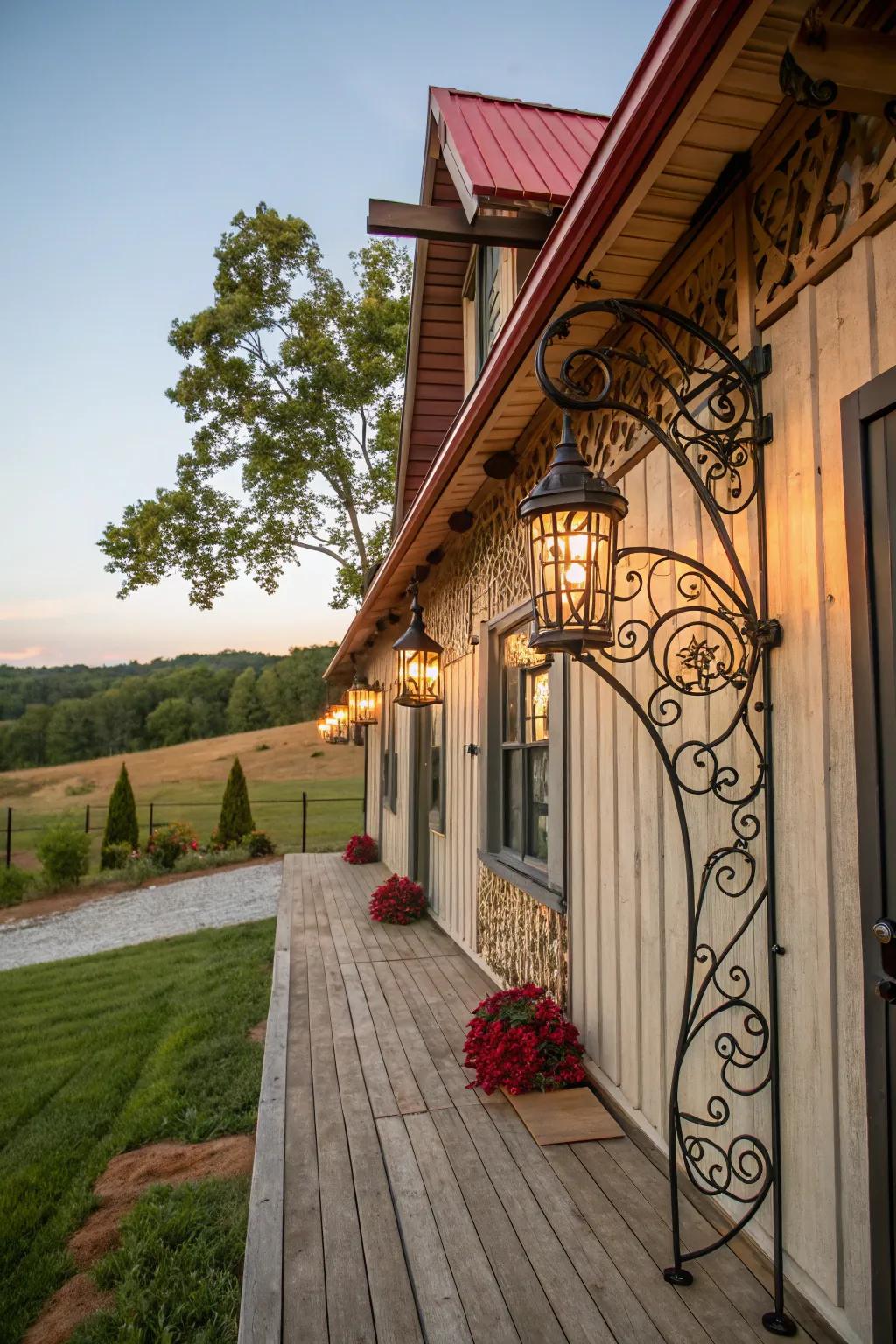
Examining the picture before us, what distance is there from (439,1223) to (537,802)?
2144 mm

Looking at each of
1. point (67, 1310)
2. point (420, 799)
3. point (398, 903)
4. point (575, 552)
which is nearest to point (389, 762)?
point (420, 799)

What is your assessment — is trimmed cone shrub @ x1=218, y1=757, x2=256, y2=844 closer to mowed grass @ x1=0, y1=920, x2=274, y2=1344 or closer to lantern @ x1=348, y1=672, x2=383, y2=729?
mowed grass @ x1=0, y1=920, x2=274, y2=1344

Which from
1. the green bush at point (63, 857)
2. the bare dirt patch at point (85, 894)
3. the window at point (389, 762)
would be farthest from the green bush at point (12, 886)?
the window at point (389, 762)

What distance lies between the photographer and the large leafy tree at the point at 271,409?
15.0 m

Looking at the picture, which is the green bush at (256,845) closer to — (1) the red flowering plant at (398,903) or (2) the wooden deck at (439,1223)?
(1) the red flowering plant at (398,903)

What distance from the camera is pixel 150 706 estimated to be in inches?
1826

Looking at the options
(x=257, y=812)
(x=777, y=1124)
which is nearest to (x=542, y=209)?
(x=777, y=1124)

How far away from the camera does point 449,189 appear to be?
6.04 metres

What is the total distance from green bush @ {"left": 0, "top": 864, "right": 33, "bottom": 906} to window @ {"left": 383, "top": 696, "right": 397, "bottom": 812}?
7.87 meters

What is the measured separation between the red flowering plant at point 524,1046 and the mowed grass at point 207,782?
81.2 ft

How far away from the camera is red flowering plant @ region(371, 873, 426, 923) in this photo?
6.33 meters

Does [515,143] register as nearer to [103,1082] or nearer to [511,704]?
[511,704]

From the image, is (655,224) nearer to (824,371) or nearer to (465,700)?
(824,371)

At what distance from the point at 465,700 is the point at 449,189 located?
4.04 meters
